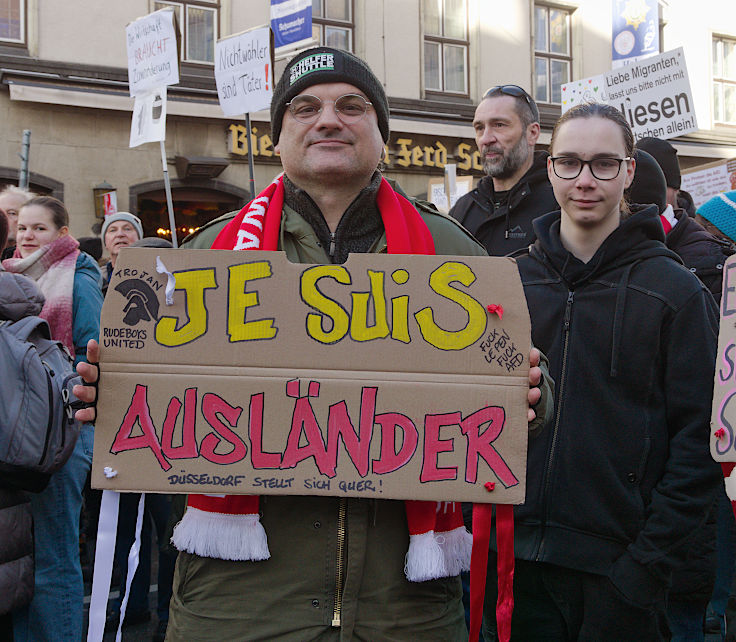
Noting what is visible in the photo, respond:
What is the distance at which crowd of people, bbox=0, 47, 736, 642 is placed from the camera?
5.55 ft

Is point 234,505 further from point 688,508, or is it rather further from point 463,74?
point 463,74

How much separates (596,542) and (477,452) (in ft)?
2.10

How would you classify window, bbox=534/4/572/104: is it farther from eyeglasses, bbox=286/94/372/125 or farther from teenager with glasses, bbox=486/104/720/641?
eyeglasses, bbox=286/94/372/125

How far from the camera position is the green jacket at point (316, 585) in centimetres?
167

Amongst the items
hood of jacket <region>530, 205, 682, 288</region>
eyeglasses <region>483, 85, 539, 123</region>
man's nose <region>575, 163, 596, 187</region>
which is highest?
eyeglasses <region>483, 85, 539, 123</region>

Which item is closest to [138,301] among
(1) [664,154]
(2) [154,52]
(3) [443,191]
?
(1) [664,154]

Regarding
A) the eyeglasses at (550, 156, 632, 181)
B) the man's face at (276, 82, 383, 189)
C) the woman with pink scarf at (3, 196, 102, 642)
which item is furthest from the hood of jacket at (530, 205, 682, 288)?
the woman with pink scarf at (3, 196, 102, 642)

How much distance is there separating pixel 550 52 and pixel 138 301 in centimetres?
1506

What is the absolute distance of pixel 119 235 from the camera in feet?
16.7

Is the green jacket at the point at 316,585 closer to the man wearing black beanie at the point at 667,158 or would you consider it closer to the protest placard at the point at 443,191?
the man wearing black beanie at the point at 667,158

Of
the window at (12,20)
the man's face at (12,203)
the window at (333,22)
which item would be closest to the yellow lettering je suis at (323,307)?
the man's face at (12,203)

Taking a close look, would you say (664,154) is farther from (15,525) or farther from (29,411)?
(15,525)

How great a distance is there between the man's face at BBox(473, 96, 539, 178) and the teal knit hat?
1665mm

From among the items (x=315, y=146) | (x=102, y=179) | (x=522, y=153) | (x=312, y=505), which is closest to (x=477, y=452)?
(x=312, y=505)
